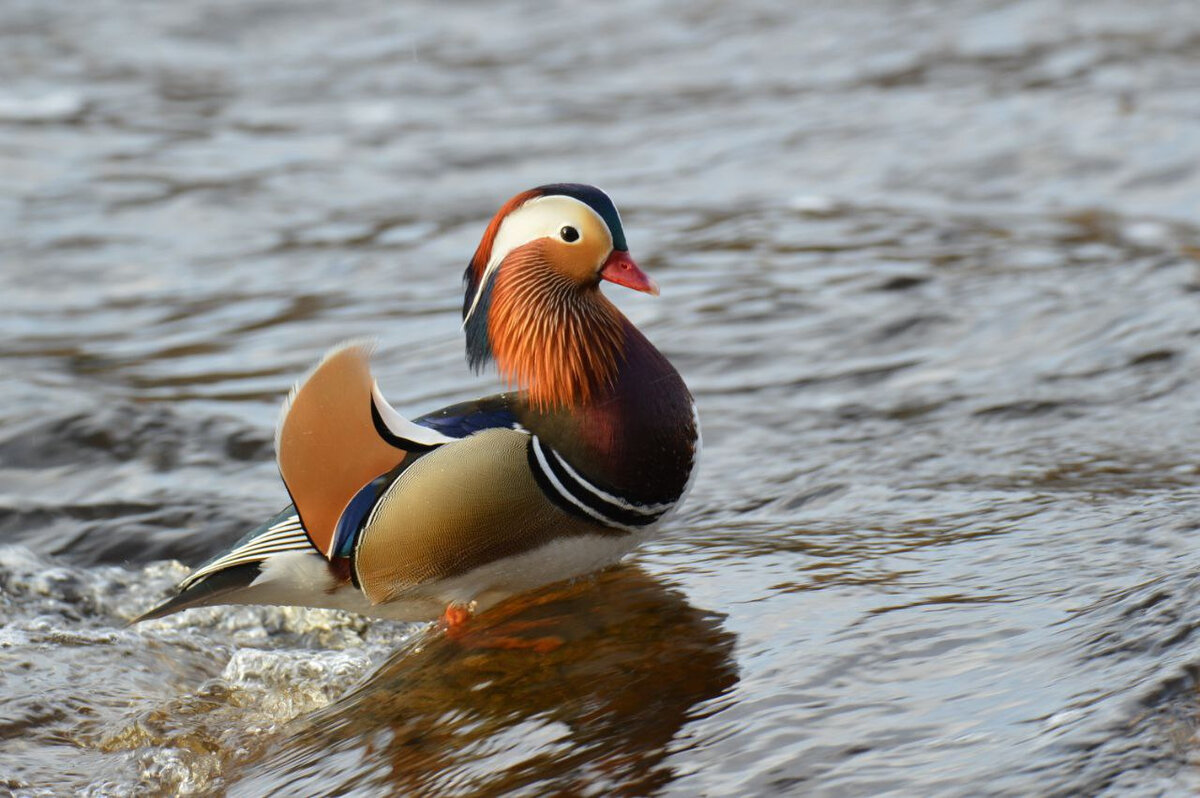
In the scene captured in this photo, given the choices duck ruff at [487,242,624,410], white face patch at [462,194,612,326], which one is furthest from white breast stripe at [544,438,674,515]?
white face patch at [462,194,612,326]

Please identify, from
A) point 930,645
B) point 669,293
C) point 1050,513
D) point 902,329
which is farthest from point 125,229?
point 930,645

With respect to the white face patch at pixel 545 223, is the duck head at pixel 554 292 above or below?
below

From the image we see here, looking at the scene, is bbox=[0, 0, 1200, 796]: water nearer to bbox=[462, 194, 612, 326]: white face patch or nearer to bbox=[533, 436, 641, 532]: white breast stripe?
bbox=[533, 436, 641, 532]: white breast stripe

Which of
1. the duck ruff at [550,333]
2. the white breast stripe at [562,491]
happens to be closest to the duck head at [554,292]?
the duck ruff at [550,333]

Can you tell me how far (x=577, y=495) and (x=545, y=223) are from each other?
2.20 feet

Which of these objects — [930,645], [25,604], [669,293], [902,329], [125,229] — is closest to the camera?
[930,645]

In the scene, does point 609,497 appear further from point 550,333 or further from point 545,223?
point 545,223

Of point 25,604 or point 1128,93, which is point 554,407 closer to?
point 25,604

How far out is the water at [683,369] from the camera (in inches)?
119

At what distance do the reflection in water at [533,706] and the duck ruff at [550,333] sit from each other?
19.8 inches

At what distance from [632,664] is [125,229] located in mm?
6056

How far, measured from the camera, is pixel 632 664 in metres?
3.32

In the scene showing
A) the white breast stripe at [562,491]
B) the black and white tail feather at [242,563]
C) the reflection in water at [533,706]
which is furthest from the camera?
the black and white tail feather at [242,563]

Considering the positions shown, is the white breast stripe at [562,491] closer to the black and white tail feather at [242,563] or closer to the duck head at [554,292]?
the duck head at [554,292]
